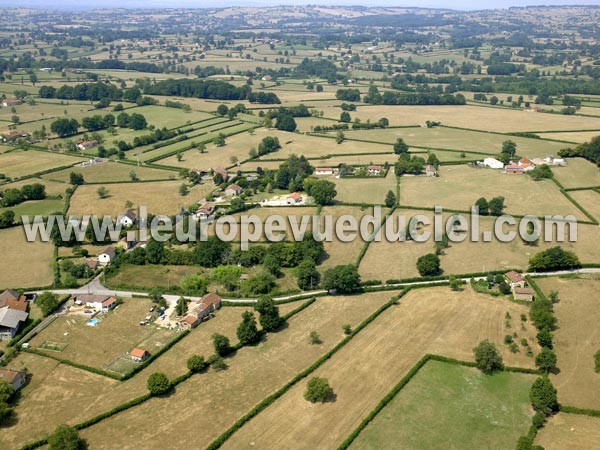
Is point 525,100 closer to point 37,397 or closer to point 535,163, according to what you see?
point 535,163

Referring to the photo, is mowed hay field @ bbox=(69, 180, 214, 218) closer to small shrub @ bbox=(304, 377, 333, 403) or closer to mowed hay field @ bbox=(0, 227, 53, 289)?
mowed hay field @ bbox=(0, 227, 53, 289)

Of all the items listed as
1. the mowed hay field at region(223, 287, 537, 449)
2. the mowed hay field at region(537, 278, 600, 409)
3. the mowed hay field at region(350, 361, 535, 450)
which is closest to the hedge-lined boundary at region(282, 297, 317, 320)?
the mowed hay field at region(223, 287, 537, 449)

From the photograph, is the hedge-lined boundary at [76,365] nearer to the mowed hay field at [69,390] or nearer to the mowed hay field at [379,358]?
the mowed hay field at [69,390]

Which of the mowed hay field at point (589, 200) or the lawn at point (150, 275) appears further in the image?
the mowed hay field at point (589, 200)

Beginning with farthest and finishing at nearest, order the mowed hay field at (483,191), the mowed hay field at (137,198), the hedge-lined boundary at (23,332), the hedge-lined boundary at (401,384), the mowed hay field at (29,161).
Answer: the mowed hay field at (29,161)
the mowed hay field at (137,198)
the mowed hay field at (483,191)
the hedge-lined boundary at (23,332)
the hedge-lined boundary at (401,384)

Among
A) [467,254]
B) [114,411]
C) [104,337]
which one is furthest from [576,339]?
[104,337]

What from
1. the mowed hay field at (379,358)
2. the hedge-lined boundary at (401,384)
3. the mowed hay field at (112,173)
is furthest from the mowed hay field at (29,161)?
the hedge-lined boundary at (401,384)
